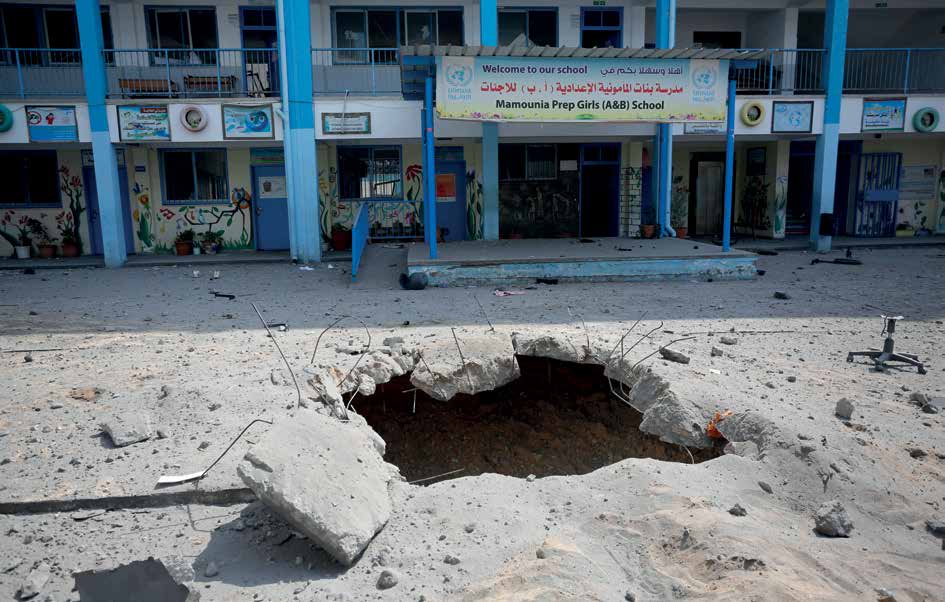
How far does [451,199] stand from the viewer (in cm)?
1670

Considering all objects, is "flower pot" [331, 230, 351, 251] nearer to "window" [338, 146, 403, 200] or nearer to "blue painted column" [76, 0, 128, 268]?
"window" [338, 146, 403, 200]

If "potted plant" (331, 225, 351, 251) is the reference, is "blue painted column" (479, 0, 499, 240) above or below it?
above

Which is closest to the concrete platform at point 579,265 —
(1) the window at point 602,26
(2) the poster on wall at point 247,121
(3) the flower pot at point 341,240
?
(3) the flower pot at point 341,240

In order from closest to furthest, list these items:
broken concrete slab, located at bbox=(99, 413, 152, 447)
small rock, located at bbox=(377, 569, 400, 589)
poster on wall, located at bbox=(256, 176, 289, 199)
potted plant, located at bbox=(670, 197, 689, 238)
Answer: small rock, located at bbox=(377, 569, 400, 589) → broken concrete slab, located at bbox=(99, 413, 152, 447) → poster on wall, located at bbox=(256, 176, 289, 199) → potted plant, located at bbox=(670, 197, 689, 238)

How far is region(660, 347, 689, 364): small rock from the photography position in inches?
242

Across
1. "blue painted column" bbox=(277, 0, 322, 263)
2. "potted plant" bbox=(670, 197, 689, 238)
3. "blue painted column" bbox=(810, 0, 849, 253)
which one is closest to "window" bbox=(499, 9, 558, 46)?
"blue painted column" bbox=(277, 0, 322, 263)

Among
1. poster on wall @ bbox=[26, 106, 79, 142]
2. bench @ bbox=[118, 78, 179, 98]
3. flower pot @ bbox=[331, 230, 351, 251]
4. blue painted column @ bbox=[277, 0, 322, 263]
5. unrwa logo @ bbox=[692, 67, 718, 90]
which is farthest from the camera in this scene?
flower pot @ bbox=[331, 230, 351, 251]

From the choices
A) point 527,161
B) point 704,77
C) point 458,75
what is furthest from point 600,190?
point 458,75

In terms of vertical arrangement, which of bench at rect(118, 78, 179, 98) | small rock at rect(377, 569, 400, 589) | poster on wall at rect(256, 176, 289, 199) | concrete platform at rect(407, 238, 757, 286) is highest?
bench at rect(118, 78, 179, 98)

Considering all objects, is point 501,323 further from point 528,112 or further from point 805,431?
point 528,112

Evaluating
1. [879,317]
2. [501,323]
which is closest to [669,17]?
[879,317]

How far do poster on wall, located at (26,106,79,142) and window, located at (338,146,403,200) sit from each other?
226 inches

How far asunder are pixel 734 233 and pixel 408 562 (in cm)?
1793

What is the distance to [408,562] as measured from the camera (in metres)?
3.38
